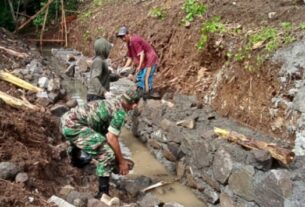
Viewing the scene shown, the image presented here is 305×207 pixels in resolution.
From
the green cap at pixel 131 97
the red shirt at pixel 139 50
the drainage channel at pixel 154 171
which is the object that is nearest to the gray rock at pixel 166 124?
the drainage channel at pixel 154 171

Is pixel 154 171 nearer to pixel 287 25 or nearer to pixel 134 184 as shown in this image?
pixel 134 184

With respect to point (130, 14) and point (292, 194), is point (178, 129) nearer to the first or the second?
point (292, 194)

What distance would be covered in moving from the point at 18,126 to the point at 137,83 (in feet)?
11.7

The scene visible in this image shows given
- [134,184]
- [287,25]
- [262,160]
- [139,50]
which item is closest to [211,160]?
[262,160]

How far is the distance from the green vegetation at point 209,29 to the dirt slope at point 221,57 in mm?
112

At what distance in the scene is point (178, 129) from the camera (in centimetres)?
781

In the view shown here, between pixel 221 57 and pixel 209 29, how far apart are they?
2.69 ft

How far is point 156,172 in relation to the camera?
25.3ft

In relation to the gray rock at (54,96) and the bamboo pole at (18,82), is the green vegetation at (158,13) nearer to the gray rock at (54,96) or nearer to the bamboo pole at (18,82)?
the gray rock at (54,96)

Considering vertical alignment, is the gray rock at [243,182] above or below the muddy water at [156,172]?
above

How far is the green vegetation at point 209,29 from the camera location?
32.0ft

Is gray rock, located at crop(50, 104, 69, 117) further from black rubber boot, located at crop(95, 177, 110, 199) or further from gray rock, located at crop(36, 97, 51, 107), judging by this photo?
black rubber boot, located at crop(95, 177, 110, 199)

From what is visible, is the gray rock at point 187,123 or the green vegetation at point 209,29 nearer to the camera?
the gray rock at point 187,123

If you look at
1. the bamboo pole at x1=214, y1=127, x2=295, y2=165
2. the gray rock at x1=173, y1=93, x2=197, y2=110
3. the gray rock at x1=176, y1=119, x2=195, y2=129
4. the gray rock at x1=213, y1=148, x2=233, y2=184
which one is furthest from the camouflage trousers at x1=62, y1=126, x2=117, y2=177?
the gray rock at x1=173, y1=93, x2=197, y2=110
